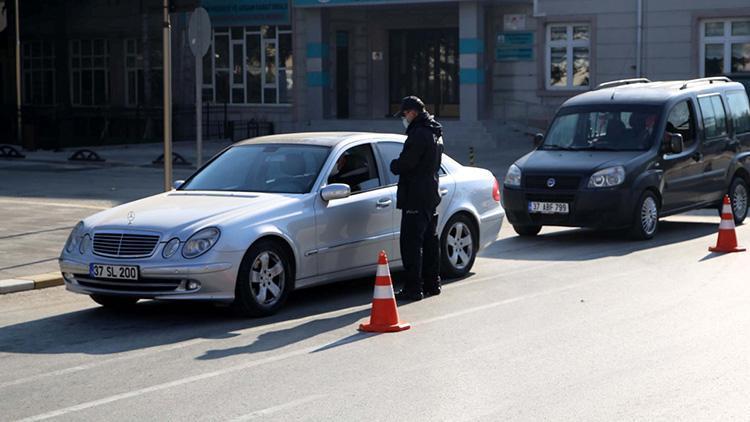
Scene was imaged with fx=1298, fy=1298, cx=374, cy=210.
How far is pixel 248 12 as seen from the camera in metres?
43.5

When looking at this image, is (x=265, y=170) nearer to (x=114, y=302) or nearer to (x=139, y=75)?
(x=114, y=302)

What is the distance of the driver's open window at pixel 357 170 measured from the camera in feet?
38.3

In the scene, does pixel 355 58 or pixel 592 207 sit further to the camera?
pixel 355 58

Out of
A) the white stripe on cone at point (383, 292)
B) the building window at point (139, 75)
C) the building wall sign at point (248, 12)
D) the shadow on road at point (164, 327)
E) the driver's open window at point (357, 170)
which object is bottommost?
the shadow on road at point (164, 327)

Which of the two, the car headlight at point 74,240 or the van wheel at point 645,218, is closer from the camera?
the car headlight at point 74,240

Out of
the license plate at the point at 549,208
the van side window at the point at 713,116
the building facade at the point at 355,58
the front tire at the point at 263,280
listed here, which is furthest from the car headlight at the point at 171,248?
the building facade at the point at 355,58

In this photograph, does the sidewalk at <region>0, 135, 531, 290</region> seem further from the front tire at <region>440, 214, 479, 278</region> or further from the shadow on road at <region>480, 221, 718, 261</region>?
the shadow on road at <region>480, 221, 718, 261</region>

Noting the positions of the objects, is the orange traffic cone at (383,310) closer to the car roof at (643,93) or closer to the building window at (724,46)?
the car roof at (643,93)

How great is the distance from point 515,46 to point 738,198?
2232 centimetres

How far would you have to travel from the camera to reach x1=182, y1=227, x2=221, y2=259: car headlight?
10.2m

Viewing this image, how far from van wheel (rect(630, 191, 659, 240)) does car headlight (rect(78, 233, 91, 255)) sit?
291 inches

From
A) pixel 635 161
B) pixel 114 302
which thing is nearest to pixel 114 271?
pixel 114 302

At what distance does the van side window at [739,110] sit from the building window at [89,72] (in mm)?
33210

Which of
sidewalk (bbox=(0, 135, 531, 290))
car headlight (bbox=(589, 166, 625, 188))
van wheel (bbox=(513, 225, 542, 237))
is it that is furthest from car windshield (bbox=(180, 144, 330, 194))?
van wheel (bbox=(513, 225, 542, 237))
